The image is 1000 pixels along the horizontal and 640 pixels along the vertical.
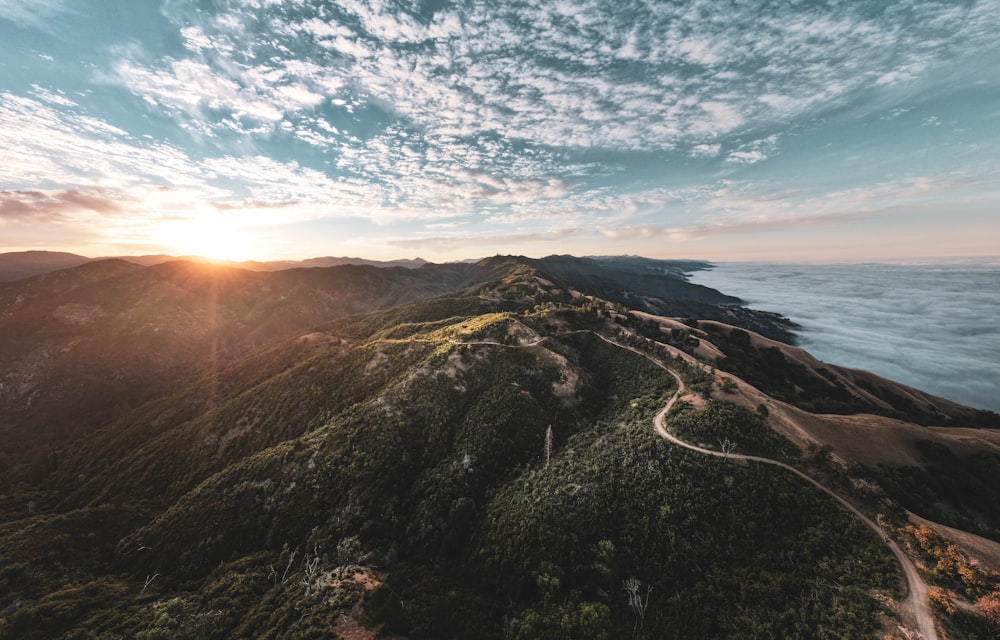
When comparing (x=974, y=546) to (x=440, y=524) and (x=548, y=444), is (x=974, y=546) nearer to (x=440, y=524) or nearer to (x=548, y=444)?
(x=548, y=444)

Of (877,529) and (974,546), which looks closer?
(974,546)

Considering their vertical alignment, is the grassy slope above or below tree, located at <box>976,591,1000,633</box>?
below

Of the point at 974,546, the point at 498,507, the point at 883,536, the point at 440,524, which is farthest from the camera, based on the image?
the point at 498,507

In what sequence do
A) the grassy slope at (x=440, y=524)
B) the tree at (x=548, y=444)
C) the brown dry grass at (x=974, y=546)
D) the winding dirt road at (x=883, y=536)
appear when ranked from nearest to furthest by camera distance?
the winding dirt road at (x=883, y=536) < the brown dry grass at (x=974, y=546) < the grassy slope at (x=440, y=524) < the tree at (x=548, y=444)

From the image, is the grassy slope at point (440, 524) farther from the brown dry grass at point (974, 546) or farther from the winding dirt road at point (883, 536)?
the brown dry grass at point (974, 546)

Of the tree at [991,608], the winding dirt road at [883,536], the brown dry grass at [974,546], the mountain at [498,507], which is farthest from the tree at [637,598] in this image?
the brown dry grass at [974,546]

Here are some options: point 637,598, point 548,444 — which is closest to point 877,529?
point 637,598

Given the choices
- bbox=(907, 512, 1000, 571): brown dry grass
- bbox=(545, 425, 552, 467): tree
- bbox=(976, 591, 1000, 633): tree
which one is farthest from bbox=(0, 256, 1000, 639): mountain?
bbox=(545, 425, 552, 467): tree

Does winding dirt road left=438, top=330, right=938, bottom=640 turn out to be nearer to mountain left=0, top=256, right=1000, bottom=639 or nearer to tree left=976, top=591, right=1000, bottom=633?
mountain left=0, top=256, right=1000, bottom=639

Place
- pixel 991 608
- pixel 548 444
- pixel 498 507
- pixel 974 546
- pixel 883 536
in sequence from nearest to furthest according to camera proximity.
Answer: pixel 991 608, pixel 974 546, pixel 883 536, pixel 498 507, pixel 548 444

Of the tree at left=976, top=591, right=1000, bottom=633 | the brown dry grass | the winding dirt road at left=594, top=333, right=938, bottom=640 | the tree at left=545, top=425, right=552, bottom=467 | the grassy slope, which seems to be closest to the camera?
the tree at left=976, top=591, right=1000, bottom=633
